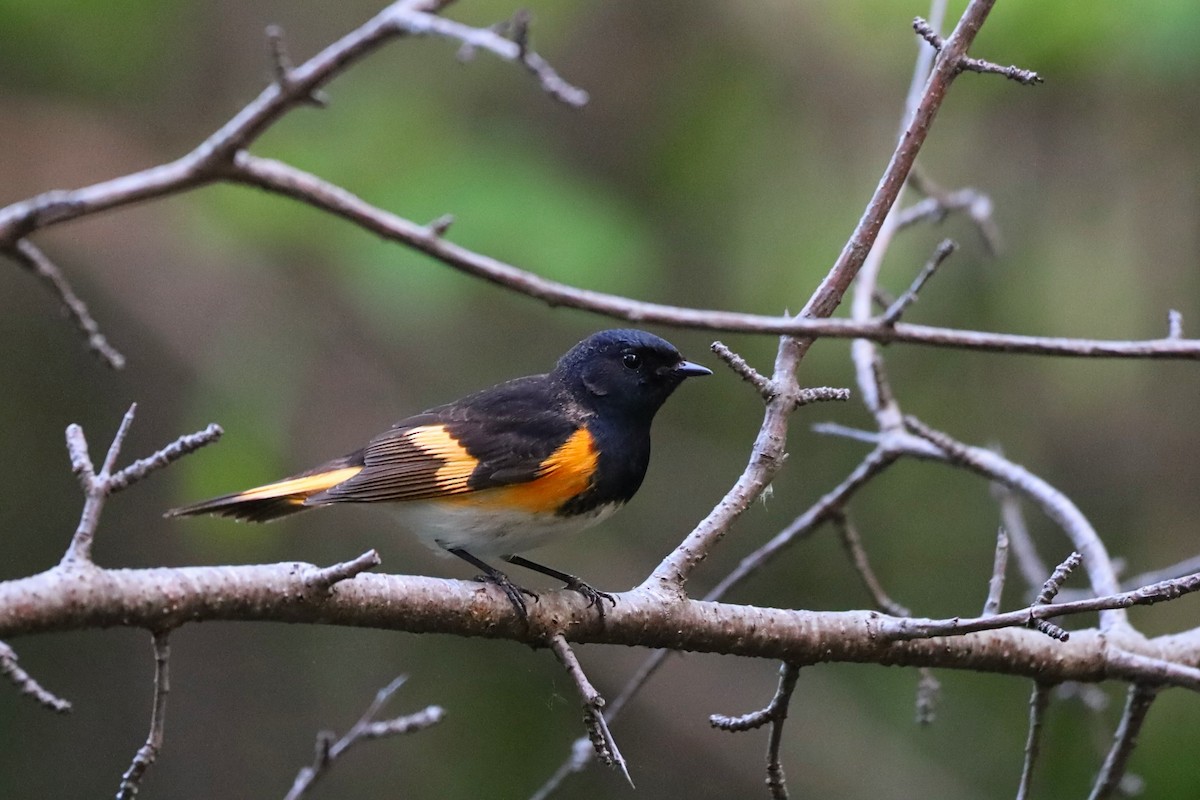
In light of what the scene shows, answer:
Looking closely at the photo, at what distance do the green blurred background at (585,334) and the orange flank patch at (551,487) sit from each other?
47.6 inches

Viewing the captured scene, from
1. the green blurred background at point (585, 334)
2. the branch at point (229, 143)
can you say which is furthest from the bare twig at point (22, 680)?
the green blurred background at point (585, 334)

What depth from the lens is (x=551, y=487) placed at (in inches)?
112

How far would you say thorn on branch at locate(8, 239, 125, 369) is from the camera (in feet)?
4.31

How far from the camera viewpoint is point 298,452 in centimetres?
503

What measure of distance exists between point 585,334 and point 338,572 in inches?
136

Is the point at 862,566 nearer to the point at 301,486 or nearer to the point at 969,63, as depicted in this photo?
the point at 969,63

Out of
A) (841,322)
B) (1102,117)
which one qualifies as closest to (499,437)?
(841,322)

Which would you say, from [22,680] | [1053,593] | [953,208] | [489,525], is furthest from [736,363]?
[953,208]

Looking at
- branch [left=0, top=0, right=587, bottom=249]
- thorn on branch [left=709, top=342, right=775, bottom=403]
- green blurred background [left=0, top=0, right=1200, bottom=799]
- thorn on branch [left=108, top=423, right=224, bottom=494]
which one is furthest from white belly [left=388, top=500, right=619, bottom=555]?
branch [left=0, top=0, right=587, bottom=249]

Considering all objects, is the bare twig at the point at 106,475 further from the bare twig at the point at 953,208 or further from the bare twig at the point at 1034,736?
the bare twig at the point at 953,208

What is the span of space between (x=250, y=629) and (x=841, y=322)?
4954 mm

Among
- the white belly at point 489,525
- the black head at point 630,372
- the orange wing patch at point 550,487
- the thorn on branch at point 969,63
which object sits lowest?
the white belly at point 489,525

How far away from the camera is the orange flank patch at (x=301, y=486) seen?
2.79m

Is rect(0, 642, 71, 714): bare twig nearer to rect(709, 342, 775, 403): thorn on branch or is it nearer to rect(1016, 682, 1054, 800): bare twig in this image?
rect(709, 342, 775, 403): thorn on branch
